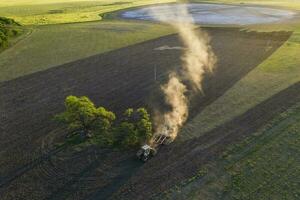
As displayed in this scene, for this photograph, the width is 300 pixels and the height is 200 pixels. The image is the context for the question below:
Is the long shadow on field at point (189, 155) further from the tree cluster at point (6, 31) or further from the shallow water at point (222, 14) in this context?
the shallow water at point (222, 14)

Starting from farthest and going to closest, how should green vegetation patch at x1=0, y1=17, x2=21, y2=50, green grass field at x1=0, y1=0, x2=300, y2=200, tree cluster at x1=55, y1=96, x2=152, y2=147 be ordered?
green vegetation patch at x1=0, y1=17, x2=21, y2=50
tree cluster at x1=55, y1=96, x2=152, y2=147
green grass field at x1=0, y1=0, x2=300, y2=200

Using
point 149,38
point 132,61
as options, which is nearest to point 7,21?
point 149,38

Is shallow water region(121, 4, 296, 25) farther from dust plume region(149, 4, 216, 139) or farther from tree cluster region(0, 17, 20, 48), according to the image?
tree cluster region(0, 17, 20, 48)

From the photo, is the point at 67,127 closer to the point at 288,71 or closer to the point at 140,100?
the point at 140,100

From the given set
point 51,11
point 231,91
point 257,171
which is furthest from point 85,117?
point 51,11

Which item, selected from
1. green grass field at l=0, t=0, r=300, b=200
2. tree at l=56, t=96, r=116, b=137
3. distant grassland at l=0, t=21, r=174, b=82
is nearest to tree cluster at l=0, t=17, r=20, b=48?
distant grassland at l=0, t=21, r=174, b=82

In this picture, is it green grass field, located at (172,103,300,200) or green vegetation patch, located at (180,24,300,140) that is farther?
green vegetation patch, located at (180,24,300,140)

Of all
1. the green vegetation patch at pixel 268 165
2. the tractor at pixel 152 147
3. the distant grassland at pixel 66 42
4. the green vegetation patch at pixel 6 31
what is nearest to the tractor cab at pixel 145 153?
the tractor at pixel 152 147

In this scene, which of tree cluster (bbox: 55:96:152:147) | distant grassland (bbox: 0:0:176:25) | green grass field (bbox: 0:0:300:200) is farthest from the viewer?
distant grassland (bbox: 0:0:176:25)
